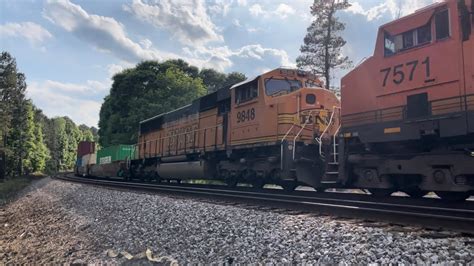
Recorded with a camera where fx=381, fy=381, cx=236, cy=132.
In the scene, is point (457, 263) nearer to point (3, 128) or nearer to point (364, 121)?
point (364, 121)

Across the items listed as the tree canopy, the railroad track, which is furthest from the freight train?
the tree canopy

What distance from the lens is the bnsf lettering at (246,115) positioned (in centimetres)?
1247

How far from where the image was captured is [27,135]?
50.0 m

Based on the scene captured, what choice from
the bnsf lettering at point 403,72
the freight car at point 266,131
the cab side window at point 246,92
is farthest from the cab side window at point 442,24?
the cab side window at point 246,92

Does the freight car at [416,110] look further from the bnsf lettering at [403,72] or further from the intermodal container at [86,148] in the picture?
the intermodal container at [86,148]

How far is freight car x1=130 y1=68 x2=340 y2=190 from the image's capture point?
35.4 feet

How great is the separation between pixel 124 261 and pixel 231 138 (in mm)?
8194

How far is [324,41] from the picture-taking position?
21656 mm

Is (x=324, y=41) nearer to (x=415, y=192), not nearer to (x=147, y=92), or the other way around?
(x=415, y=192)

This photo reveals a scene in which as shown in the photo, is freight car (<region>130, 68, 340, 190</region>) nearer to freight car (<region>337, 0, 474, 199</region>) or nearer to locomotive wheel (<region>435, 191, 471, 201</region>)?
freight car (<region>337, 0, 474, 199</region>)

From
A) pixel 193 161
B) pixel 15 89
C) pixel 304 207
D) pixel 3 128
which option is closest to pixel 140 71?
pixel 3 128

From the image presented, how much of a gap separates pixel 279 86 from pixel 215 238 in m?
7.25

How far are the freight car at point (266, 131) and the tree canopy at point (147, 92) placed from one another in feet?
60.8

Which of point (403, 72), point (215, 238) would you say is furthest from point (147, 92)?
point (215, 238)
